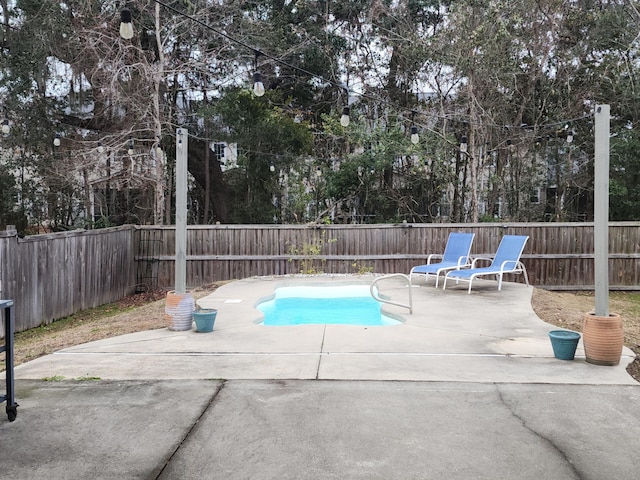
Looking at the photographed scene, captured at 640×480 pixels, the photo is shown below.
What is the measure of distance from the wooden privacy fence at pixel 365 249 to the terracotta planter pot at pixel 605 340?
20.9ft

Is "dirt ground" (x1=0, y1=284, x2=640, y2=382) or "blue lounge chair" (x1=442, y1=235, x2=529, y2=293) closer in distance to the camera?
"dirt ground" (x1=0, y1=284, x2=640, y2=382)

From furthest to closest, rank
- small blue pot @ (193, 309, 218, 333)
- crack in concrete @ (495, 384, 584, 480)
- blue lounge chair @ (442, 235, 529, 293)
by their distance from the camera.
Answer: blue lounge chair @ (442, 235, 529, 293)
small blue pot @ (193, 309, 218, 333)
crack in concrete @ (495, 384, 584, 480)

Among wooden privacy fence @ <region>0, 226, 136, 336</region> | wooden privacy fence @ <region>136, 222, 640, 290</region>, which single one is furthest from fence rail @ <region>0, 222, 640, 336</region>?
wooden privacy fence @ <region>0, 226, 136, 336</region>

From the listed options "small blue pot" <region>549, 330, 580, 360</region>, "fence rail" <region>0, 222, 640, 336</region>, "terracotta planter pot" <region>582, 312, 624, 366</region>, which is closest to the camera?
"terracotta planter pot" <region>582, 312, 624, 366</region>

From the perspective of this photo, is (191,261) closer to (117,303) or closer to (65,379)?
(117,303)

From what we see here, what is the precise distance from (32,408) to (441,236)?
8493 millimetres

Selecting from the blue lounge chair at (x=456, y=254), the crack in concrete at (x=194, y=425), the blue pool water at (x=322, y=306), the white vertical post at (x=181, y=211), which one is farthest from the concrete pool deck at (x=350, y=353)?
the blue lounge chair at (x=456, y=254)

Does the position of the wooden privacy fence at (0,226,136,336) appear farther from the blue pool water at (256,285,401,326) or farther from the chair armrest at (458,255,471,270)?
the chair armrest at (458,255,471,270)

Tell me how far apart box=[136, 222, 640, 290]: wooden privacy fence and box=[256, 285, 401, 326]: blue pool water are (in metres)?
1.82

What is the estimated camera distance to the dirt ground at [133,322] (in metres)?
4.86

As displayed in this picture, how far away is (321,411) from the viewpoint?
3.00 m

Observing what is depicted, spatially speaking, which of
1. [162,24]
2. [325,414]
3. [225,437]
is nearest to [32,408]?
[225,437]

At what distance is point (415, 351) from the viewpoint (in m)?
4.41

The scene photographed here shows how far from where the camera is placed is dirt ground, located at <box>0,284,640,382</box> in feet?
15.9
